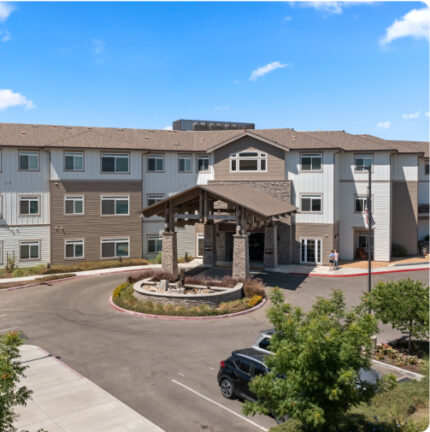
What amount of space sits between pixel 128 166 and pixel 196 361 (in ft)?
81.5

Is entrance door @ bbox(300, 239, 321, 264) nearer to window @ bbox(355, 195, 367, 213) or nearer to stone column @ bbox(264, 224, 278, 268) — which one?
stone column @ bbox(264, 224, 278, 268)

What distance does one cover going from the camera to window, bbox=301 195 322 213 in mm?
37625

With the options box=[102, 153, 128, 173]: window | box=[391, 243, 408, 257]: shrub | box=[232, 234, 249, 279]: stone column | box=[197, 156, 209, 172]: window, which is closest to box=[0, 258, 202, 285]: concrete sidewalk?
box=[197, 156, 209, 172]: window

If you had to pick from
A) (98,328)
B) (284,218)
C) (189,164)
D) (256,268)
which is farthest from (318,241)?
(98,328)

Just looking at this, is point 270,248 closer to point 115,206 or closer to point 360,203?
point 360,203

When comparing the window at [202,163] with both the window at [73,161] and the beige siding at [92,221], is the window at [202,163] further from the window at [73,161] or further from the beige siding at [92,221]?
the window at [73,161]

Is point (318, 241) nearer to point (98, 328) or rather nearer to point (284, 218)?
point (284, 218)

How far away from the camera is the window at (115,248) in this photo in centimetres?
3862

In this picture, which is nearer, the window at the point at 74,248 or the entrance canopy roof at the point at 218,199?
the entrance canopy roof at the point at 218,199

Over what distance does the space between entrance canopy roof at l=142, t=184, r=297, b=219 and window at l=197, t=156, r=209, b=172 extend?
740 cm

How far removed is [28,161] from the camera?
36.6m

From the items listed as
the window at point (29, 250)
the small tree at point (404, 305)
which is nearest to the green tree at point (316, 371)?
the small tree at point (404, 305)

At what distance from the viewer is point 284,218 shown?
37.9 metres

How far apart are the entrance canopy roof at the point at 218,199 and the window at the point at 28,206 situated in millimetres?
11118
